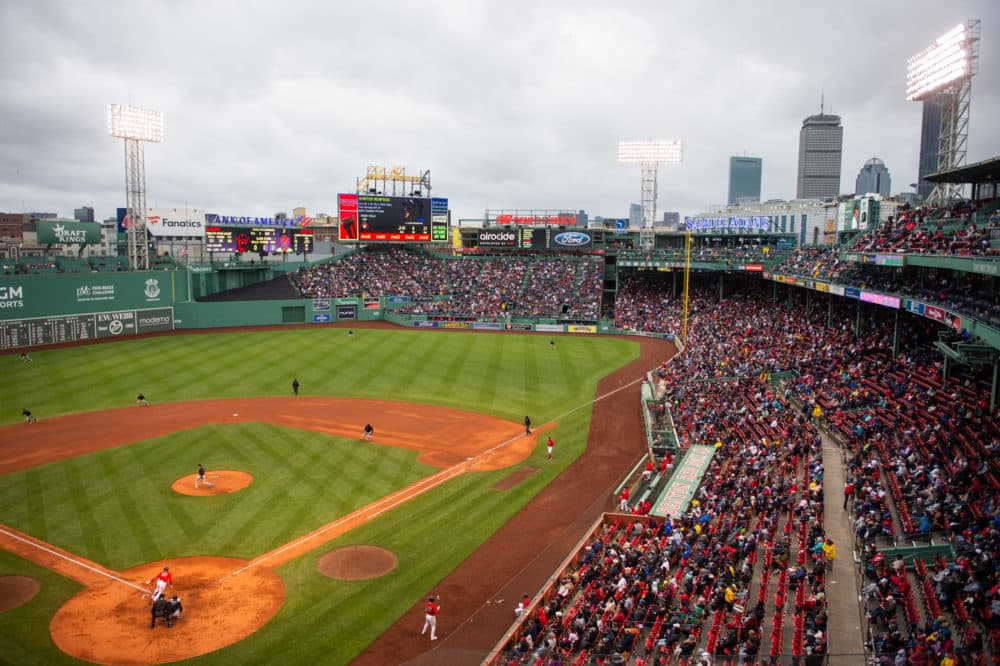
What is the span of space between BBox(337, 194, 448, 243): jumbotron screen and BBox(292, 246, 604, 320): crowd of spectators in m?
2.71

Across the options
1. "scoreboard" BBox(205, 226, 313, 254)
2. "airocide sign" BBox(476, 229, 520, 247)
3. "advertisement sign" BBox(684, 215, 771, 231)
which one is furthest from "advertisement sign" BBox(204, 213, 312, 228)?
"advertisement sign" BBox(684, 215, 771, 231)

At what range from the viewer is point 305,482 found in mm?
23234

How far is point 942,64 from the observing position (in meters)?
35.4

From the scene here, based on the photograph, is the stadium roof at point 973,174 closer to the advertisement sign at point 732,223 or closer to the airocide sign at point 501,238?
the advertisement sign at point 732,223

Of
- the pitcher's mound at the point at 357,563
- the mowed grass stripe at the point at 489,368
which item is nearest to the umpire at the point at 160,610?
the pitcher's mound at the point at 357,563

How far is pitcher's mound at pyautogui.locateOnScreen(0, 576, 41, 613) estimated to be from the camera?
15.5 meters

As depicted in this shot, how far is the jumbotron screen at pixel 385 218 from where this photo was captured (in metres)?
68.9

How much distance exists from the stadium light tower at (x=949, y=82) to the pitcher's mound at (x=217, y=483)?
36.4 meters

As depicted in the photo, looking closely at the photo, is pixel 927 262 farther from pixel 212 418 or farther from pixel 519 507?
pixel 212 418

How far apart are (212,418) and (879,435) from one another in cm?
2739

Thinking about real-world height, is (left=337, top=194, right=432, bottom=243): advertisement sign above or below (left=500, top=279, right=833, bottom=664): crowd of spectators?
above

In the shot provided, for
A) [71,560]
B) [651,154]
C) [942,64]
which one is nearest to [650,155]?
[651,154]

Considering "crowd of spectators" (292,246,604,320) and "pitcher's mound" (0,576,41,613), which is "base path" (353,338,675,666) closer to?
"pitcher's mound" (0,576,41,613)

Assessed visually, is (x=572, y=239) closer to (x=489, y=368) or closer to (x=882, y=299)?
(x=489, y=368)
